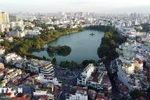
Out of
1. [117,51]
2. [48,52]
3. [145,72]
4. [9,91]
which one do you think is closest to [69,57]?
[48,52]

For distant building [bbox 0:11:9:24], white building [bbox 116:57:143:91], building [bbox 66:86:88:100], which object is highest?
distant building [bbox 0:11:9:24]

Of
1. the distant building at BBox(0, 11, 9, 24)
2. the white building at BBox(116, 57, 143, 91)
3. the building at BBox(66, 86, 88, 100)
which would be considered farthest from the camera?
the distant building at BBox(0, 11, 9, 24)

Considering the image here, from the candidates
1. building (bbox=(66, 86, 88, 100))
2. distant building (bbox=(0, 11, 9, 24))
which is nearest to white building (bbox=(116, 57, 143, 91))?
building (bbox=(66, 86, 88, 100))

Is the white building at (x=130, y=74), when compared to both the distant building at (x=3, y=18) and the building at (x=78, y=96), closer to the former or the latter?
the building at (x=78, y=96)

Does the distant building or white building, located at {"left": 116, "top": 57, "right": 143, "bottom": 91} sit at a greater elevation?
the distant building

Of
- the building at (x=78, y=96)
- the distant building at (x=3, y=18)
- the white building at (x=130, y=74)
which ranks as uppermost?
the distant building at (x=3, y=18)

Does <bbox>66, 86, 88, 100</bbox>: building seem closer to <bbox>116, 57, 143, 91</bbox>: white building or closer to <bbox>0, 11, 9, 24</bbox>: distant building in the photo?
<bbox>116, 57, 143, 91</bbox>: white building

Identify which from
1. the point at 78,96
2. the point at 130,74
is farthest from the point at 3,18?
the point at 78,96

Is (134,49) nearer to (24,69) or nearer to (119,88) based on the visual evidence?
(119,88)

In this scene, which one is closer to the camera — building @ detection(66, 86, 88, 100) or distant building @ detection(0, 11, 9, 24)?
building @ detection(66, 86, 88, 100)

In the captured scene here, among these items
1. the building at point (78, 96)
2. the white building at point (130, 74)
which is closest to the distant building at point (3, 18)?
the white building at point (130, 74)

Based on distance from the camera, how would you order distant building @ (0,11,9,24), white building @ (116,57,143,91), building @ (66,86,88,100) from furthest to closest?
distant building @ (0,11,9,24)
white building @ (116,57,143,91)
building @ (66,86,88,100)
